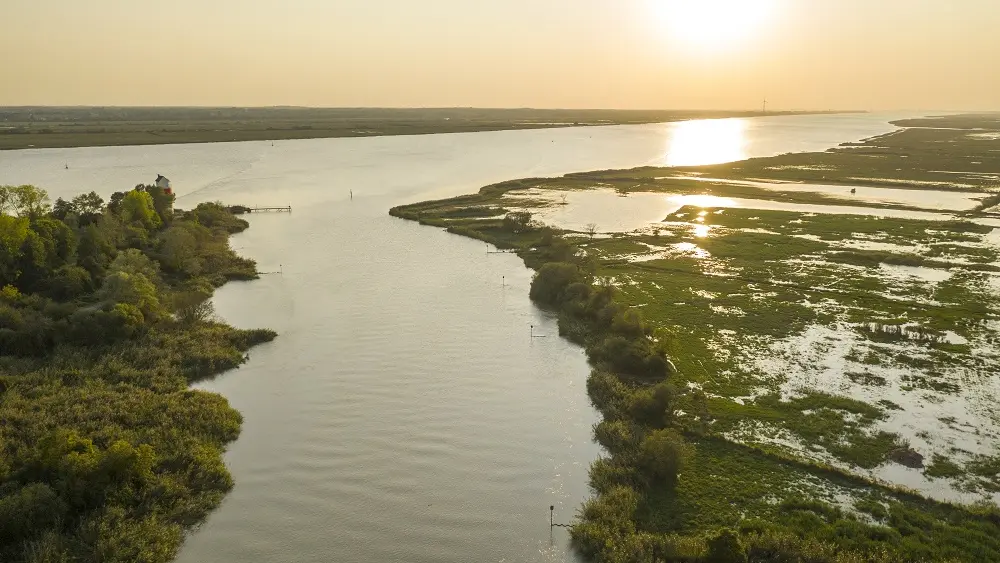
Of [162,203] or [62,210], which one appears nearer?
[62,210]

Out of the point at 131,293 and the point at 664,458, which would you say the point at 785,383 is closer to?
the point at 664,458

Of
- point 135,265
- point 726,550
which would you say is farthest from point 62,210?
point 726,550

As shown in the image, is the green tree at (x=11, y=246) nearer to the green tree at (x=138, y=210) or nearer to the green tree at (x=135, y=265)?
the green tree at (x=135, y=265)

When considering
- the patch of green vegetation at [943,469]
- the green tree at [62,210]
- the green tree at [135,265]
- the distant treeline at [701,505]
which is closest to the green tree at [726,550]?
the distant treeline at [701,505]

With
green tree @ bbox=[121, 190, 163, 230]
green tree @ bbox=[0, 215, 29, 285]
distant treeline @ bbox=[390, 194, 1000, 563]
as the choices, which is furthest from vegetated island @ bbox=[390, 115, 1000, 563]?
green tree @ bbox=[0, 215, 29, 285]

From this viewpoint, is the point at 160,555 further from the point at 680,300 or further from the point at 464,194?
the point at 464,194

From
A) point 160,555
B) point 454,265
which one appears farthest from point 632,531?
point 454,265
